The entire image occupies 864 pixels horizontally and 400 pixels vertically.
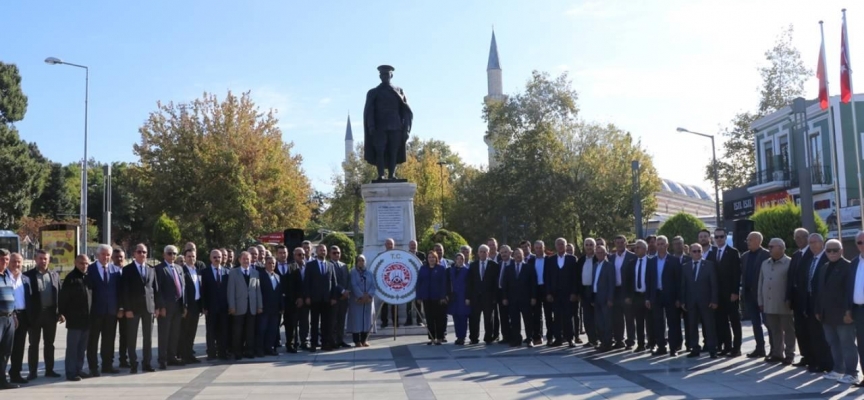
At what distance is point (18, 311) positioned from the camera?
10594 mm

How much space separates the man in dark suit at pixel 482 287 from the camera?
572 inches

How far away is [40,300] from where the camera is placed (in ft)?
35.4

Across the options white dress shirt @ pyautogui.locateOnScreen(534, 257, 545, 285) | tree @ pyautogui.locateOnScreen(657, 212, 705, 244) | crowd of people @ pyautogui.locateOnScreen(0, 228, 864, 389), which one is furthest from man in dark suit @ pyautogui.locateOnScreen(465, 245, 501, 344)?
tree @ pyautogui.locateOnScreen(657, 212, 705, 244)

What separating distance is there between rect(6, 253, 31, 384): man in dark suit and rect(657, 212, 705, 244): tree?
2393cm

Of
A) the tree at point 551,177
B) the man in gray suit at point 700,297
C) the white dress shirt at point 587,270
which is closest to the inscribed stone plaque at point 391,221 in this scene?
the white dress shirt at point 587,270

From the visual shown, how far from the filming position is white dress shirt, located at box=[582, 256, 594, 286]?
13.6 m

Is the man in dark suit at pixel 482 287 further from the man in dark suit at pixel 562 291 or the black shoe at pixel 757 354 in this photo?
the black shoe at pixel 757 354

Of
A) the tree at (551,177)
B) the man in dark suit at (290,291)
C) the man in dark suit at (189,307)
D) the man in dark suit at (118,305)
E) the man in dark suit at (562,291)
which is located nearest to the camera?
the man in dark suit at (118,305)

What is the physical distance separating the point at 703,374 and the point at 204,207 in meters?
28.9

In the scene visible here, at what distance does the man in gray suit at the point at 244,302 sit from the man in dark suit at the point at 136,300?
1.41 meters

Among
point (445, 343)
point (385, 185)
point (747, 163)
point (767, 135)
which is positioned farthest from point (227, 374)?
point (747, 163)

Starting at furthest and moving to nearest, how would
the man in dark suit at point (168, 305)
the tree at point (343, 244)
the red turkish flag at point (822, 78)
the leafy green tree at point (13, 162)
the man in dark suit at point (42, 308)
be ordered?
the leafy green tree at point (13, 162), the tree at point (343, 244), the red turkish flag at point (822, 78), the man in dark suit at point (168, 305), the man in dark suit at point (42, 308)

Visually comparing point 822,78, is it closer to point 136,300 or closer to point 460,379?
point 460,379

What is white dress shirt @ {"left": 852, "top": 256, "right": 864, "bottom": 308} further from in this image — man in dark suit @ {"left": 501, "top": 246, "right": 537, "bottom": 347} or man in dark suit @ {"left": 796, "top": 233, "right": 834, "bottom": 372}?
man in dark suit @ {"left": 501, "top": 246, "right": 537, "bottom": 347}
